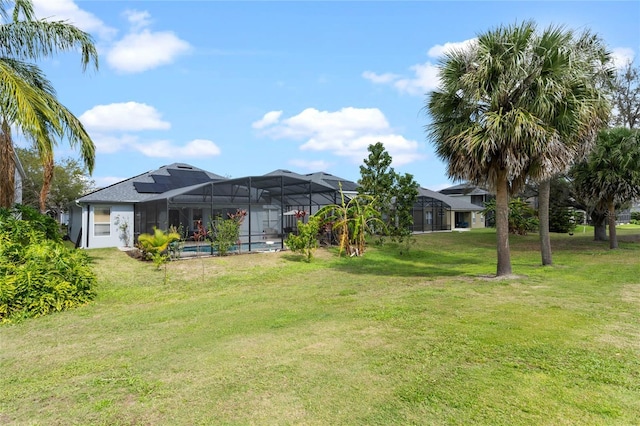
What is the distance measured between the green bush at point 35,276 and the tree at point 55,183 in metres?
23.7

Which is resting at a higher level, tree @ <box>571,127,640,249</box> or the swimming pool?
tree @ <box>571,127,640,249</box>

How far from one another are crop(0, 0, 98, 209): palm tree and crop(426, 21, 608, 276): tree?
10204 mm

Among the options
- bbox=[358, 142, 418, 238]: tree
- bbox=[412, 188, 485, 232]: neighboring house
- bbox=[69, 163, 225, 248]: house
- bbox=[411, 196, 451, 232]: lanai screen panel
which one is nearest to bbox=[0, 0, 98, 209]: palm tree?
bbox=[69, 163, 225, 248]: house

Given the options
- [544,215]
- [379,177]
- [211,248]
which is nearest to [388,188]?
[379,177]

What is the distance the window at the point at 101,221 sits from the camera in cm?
1895

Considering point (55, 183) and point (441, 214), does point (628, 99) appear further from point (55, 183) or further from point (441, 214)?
point (55, 183)

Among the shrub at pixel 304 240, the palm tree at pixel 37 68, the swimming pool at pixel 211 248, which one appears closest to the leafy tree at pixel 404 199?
the shrub at pixel 304 240

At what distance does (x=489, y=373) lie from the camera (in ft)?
11.8

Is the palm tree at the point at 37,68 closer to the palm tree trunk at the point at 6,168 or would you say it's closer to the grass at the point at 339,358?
the palm tree trunk at the point at 6,168

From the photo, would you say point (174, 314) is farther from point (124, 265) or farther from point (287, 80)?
point (287, 80)

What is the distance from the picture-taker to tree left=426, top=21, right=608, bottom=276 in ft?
28.8

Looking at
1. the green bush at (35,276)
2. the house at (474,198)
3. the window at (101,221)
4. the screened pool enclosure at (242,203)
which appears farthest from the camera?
the house at (474,198)

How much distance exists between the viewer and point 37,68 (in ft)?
34.9

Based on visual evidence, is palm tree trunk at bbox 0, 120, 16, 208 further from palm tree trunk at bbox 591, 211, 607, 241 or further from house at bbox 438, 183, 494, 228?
house at bbox 438, 183, 494, 228
